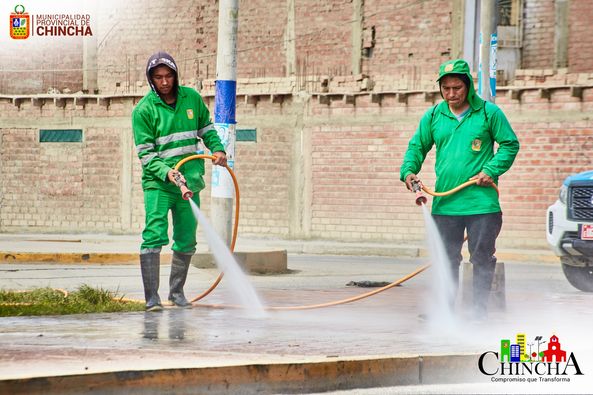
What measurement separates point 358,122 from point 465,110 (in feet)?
52.9

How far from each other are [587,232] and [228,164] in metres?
4.30

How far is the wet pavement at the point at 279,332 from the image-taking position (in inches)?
271

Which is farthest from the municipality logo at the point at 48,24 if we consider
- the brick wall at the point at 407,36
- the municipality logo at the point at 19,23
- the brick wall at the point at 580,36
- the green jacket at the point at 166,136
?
the green jacket at the point at 166,136

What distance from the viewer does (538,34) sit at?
28.8 meters

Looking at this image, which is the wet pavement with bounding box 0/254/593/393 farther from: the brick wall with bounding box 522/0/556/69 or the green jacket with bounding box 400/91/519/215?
the brick wall with bounding box 522/0/556/69

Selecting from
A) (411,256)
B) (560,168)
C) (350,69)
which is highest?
(350,69)

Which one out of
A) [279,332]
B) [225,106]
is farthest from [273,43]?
[279,332]

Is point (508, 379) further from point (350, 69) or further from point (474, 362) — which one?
point (350, 69)

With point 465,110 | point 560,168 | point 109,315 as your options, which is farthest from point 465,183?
point 560,168

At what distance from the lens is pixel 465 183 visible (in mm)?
9352

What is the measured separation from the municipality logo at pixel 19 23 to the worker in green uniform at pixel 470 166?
27.8 meters

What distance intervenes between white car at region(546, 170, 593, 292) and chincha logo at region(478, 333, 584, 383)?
5.51m

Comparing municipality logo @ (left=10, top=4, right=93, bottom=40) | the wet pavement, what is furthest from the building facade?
the wet pavement

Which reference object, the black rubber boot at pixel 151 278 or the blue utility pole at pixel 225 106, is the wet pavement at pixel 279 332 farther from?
the blue utility pole at pixel 225 106
